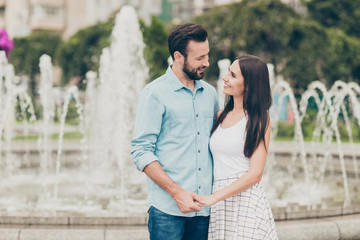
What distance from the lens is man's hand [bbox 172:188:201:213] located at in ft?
7.68

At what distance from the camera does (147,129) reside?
2.42 meters

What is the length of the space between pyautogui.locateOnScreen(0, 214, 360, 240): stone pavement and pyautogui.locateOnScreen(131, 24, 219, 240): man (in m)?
1.31

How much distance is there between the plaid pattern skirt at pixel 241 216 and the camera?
8.25 ft

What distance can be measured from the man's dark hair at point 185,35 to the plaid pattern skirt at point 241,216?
2.26 ft

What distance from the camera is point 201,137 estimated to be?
8.38 ft

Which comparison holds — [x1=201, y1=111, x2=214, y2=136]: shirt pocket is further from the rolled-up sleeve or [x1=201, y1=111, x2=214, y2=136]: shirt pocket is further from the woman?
the rolled-up sleeve

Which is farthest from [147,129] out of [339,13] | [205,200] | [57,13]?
[57,13]

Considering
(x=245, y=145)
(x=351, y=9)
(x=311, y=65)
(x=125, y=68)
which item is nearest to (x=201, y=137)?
(x=245, y=145)

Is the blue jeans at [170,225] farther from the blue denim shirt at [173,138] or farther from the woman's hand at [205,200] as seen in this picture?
the woman's hand at [205,200]

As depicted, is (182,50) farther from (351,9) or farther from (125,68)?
(351,9)

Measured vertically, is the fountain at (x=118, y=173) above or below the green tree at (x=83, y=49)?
below

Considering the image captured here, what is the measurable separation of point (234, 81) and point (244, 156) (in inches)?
14.9

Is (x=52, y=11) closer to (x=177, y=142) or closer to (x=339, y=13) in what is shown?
(x=339, y=13)

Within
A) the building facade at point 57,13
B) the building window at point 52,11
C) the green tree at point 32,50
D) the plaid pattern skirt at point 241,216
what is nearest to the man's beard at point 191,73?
the plaid pattern skirt at point 241,216
